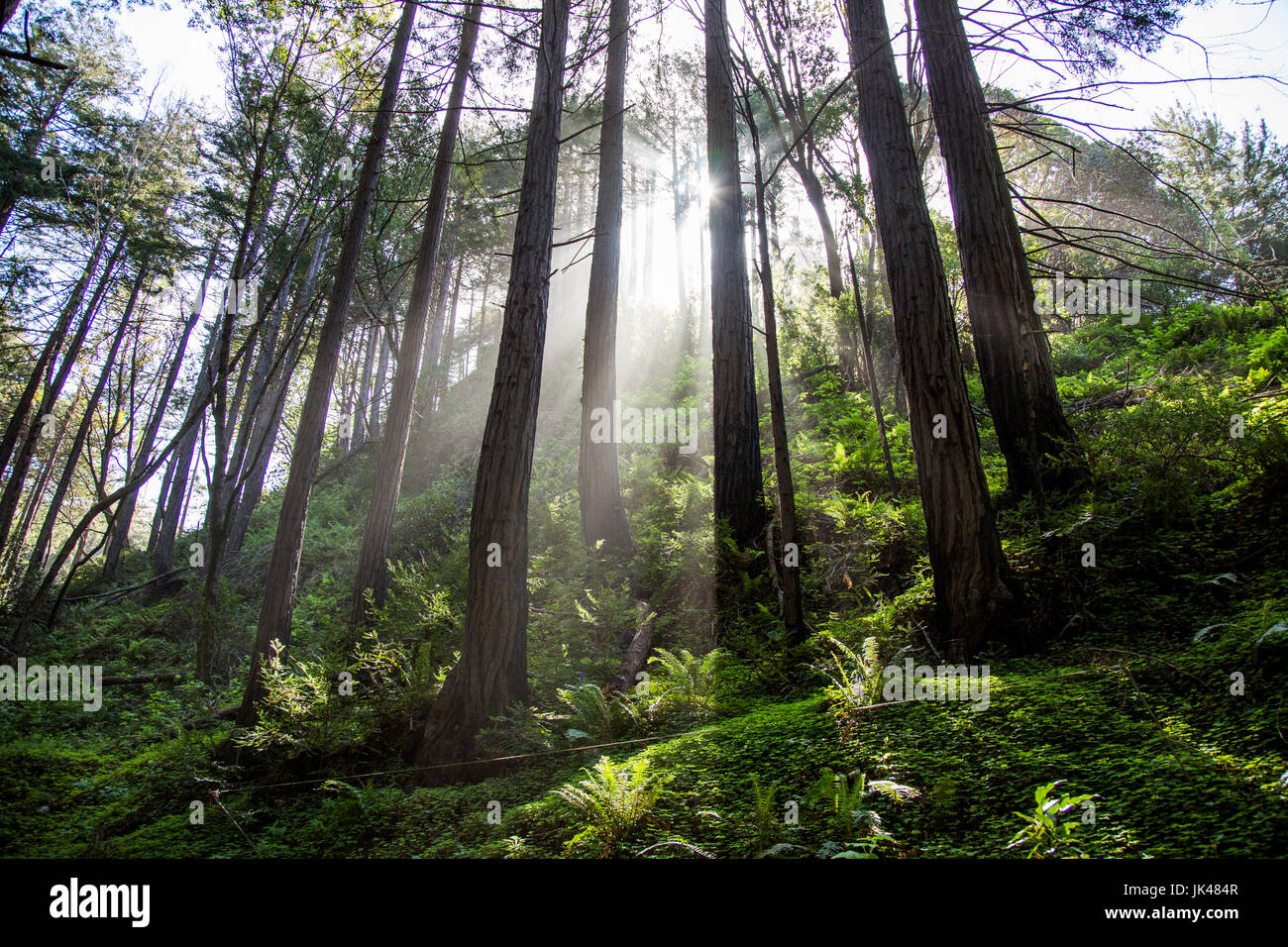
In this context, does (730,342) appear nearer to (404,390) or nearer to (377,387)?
(404,390)

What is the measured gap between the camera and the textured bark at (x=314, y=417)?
285 inches

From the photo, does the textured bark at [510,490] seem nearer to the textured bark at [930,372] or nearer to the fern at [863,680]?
the fern at [863,680]

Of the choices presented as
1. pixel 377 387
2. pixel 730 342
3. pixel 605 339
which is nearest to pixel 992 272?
pixel 730 342

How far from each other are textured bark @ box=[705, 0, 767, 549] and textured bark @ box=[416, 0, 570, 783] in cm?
293

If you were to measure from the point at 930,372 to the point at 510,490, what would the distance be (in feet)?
11.9

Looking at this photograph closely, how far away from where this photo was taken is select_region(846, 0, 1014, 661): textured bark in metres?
3.93

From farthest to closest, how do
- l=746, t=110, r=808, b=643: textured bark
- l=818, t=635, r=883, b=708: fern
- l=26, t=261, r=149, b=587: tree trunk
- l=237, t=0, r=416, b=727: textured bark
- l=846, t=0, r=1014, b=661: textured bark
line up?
l=26, t=261, r=149, b=587: tree trunk
l=237, t=0, r=416, b=727: textured bark
l=746, t=110, r=808, b=643: textured bark
l=846, t=0, r=1014, b=661: textured bark
l=818, t=635, r=883, b=708: fern

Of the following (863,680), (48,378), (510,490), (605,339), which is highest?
(48,378)

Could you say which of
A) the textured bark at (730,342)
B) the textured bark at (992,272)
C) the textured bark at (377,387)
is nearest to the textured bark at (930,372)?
the textured bark at (992,272)

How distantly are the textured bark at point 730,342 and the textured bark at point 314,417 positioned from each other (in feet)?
15.1

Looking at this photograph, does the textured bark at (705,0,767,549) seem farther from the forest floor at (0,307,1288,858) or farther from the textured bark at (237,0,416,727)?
the textured bark at (237,0,416,727)

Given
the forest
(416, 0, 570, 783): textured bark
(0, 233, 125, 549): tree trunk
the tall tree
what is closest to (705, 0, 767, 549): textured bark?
the forest

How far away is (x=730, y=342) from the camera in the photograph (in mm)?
7727
